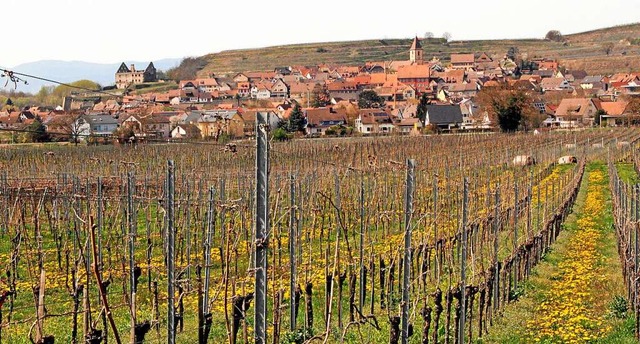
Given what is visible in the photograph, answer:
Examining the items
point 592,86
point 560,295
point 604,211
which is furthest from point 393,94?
point 560,295

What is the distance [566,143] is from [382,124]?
3245 centimetres

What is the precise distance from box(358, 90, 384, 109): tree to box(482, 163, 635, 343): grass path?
276 feet

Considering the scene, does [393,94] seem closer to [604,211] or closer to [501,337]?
[604,211]

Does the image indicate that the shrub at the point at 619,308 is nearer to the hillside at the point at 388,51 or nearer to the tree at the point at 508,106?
the tree at the point at 508,106

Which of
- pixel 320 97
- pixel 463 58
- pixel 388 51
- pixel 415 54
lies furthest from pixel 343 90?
pixel 388 51

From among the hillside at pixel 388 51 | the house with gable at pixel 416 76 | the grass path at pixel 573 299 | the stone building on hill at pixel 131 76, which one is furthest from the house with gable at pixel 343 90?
the grass path at pixel 573 299

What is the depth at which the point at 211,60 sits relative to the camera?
6983 inches

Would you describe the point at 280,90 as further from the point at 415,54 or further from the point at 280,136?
the point at 280,136

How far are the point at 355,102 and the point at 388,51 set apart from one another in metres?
84.1

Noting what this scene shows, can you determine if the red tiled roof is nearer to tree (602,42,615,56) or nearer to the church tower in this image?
the church tower

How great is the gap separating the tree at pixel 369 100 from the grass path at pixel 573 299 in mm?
84264

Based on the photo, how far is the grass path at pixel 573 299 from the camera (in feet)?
34.9

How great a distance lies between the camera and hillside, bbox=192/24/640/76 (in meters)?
168

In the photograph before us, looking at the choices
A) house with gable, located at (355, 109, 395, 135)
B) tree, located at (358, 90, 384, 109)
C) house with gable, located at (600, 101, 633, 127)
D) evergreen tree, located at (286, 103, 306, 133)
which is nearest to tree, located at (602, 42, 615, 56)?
tree, located at (358, 90, 384, 109)
